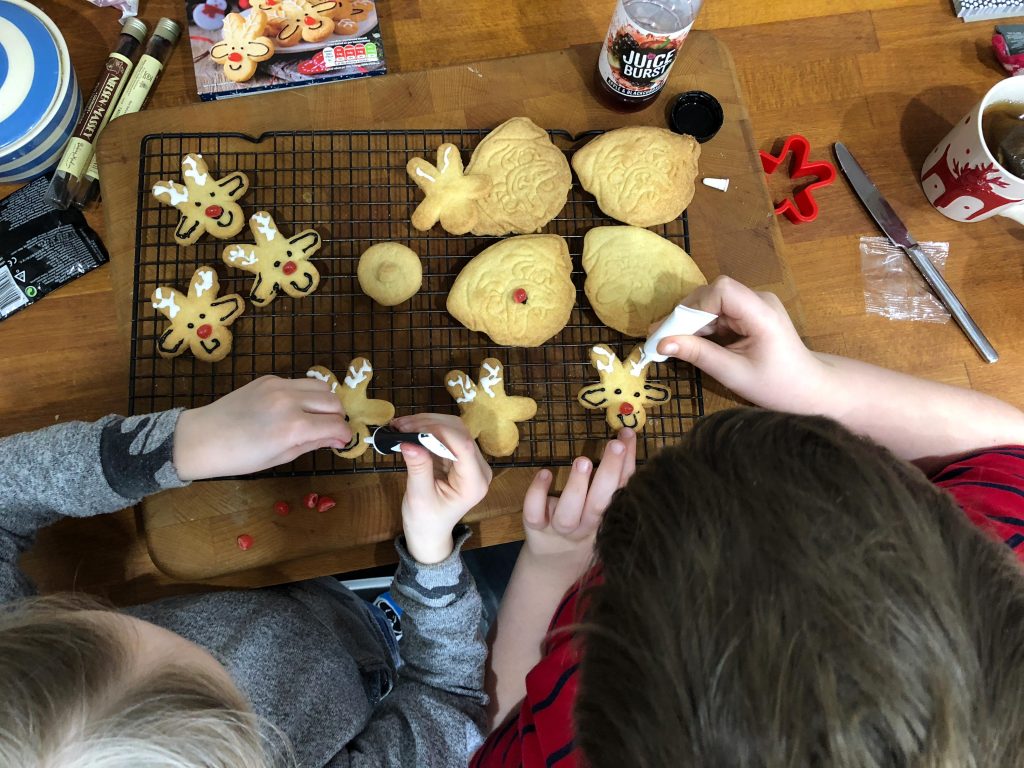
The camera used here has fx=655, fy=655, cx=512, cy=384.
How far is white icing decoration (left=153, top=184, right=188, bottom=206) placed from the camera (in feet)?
3.18

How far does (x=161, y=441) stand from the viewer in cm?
85

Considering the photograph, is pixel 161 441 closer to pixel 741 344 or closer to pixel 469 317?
pixel 469 317

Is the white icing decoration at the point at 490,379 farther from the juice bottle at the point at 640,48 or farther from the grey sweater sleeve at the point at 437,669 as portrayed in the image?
the juice bottle at the point at 640,48

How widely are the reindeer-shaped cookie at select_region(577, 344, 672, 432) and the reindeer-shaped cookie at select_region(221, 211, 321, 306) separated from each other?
45 cm

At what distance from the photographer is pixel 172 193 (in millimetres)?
973

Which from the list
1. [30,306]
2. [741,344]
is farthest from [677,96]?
[30,306]

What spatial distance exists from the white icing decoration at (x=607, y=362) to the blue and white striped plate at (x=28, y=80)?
883 mm

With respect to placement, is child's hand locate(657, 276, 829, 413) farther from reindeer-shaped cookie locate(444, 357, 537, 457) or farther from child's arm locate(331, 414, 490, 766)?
child's arm locate(331, 414, 490, 766)

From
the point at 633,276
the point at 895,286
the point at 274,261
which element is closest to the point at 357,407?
the point at 274,261

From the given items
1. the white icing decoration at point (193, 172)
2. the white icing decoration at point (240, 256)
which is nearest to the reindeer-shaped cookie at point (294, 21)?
the white icing decoration at point (193, 172)

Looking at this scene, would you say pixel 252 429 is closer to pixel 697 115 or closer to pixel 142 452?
pixel 142 452

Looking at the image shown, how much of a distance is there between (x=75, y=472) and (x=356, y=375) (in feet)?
1.22

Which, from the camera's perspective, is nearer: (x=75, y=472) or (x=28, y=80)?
(x=75, y=472)

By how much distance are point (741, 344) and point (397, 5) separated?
2.67 feet
